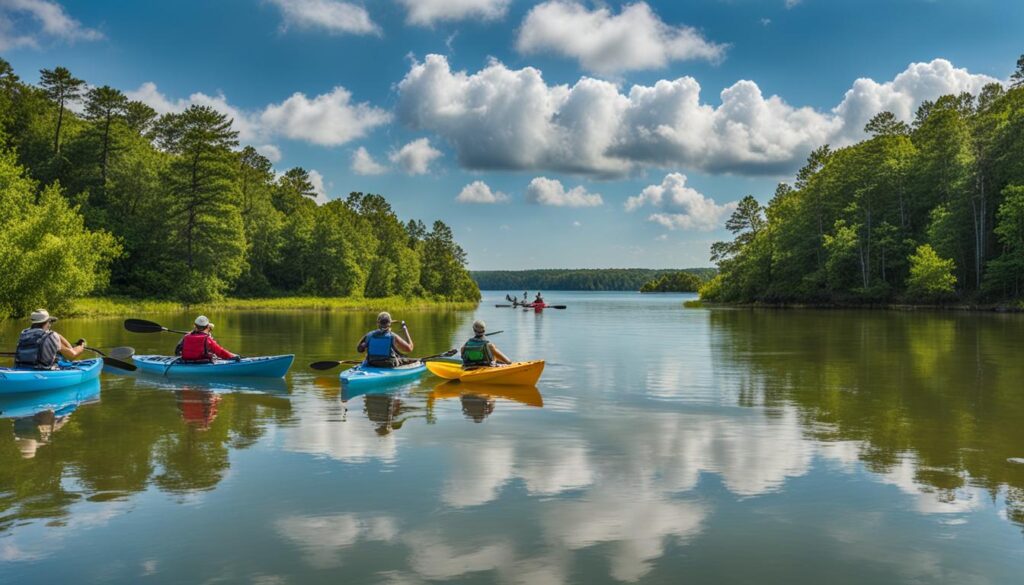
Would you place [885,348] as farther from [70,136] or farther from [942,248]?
[70,136]

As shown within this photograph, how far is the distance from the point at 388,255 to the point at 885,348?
280ft

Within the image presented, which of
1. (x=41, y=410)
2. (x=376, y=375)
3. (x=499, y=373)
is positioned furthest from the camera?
(x=499, y=373)

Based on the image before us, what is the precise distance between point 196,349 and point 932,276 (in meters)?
65.2

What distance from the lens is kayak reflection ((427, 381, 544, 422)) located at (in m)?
15.5

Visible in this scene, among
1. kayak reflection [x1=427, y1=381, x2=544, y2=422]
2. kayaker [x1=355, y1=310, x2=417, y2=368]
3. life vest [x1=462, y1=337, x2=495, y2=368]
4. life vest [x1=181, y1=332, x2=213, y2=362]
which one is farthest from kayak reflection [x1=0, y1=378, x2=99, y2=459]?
life vest [x1=462, y1=337, x2=495, y2=368]

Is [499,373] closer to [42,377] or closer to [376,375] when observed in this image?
[376,375]

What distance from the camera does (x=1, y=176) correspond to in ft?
145

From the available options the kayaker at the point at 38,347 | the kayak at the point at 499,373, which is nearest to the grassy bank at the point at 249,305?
the kayaker at the point at 38,347

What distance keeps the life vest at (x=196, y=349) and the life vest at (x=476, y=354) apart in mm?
6675

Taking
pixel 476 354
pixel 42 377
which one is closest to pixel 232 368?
pixel 42 377

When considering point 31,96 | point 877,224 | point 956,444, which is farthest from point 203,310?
point 877,224

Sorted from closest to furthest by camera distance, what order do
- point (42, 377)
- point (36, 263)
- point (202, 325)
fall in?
point (42, 377), point (202, 325), point (36, 263)

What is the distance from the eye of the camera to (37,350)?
16.4 meters

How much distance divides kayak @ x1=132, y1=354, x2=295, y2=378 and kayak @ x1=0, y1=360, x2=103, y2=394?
2.16m
